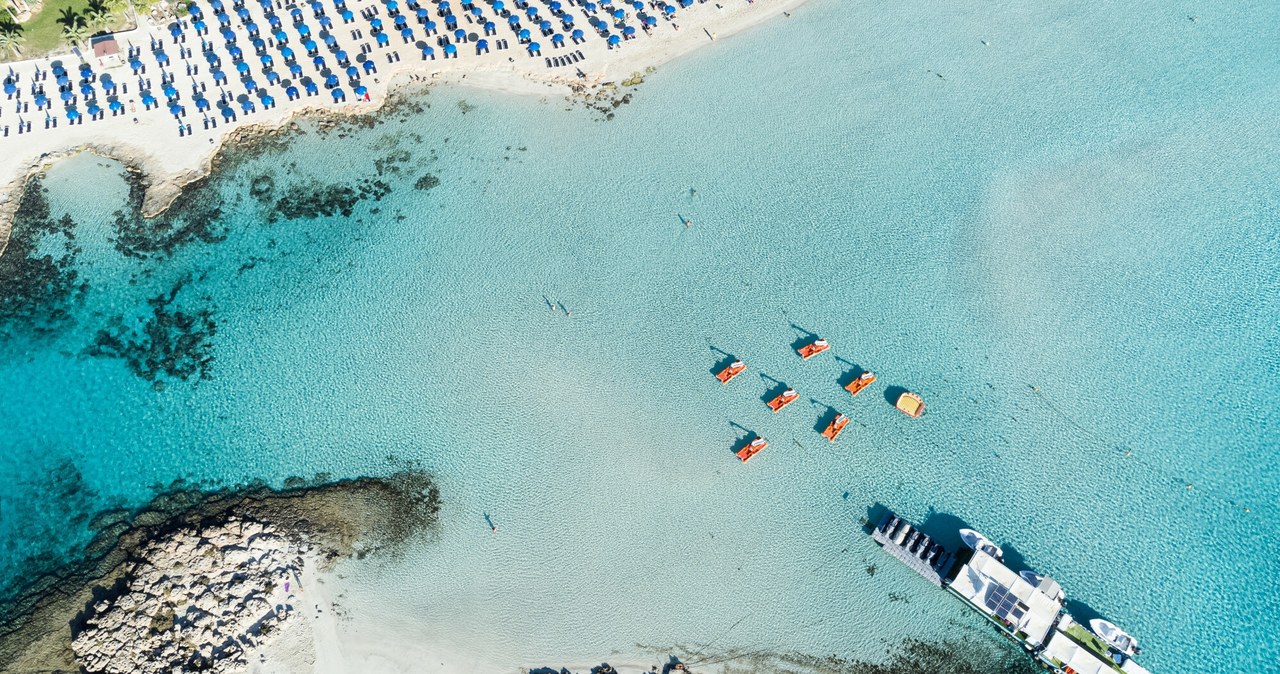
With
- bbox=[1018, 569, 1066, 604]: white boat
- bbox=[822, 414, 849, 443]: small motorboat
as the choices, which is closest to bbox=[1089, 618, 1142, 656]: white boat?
bbox=[1018, 569, 1066, 604]: white boat

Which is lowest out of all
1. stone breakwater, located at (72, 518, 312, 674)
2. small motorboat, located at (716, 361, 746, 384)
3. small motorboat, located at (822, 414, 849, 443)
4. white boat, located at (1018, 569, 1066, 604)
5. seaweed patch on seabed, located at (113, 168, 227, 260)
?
white boat, located at (1018, 569, 1066, 604)

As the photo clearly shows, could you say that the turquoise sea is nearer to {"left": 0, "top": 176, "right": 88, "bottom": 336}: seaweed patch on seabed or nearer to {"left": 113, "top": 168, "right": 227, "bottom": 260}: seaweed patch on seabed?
{"left": 113, "top": 168, "right": 227, "bottom": 260}: seaweed patch on seabed

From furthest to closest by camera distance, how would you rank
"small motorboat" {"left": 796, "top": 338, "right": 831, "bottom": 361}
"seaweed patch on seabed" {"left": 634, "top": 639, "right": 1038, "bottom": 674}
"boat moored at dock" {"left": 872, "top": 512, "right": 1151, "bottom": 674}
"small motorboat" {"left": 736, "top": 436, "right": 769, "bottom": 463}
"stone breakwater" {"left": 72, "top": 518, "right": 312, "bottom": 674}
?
"small motorboat" {"left": 796, "top": 338, "right": 831, "bottom": 361} → "small motorboat" {"left": 736, "top": 436, "right": 769, "bottom": 463} → "seaweed patch on seabed" {"left": 634, "top": 639, "right": 1038, "bottom": 674} → "boat moored at dock" {"left": 872, "top": 512, "right": 1151, "bottom": 674} → "stone breakwater" {"left": 72, "top": 518, "right": 312, "bottom": 674}

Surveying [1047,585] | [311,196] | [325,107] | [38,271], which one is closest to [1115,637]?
[1047,585]

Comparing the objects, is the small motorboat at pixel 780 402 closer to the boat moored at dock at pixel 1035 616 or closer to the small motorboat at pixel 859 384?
the small motorboat at pixel 859 384

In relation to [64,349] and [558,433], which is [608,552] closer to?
[558,433]

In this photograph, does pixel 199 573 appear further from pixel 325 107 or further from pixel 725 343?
pixel 725 343
